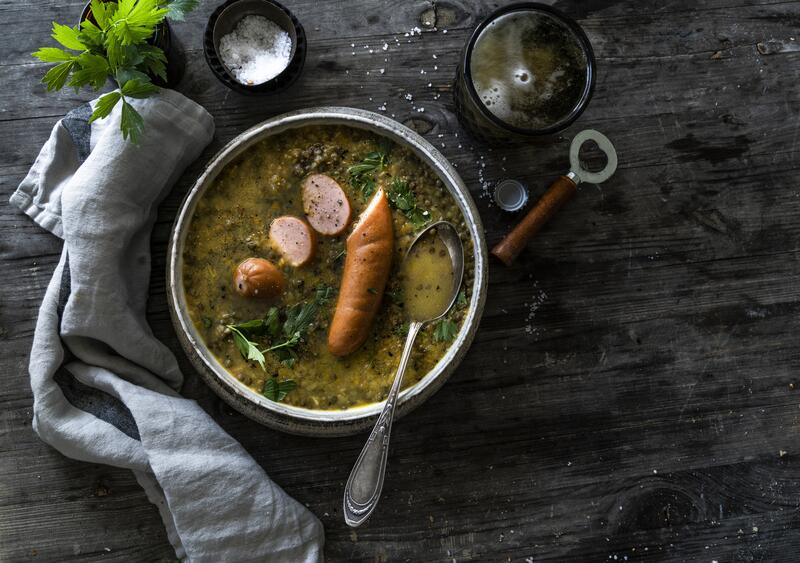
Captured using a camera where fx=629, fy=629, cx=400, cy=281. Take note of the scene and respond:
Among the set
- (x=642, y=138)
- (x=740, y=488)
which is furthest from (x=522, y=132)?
(x=740, y=488)

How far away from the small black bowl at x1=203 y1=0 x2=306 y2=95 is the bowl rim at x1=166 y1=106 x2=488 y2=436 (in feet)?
0.29

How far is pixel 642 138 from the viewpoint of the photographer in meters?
1.78

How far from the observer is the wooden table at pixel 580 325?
1.68 m

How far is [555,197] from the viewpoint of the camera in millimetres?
1656

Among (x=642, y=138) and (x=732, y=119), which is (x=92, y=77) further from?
(x=732, y=119)

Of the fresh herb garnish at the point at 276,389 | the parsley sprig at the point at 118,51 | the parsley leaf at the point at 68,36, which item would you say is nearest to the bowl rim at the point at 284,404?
the fresh herb garnish at the point at 276,389

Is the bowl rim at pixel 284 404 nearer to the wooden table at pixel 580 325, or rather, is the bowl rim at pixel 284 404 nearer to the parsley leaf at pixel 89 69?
the wooden table at pixel 580 325

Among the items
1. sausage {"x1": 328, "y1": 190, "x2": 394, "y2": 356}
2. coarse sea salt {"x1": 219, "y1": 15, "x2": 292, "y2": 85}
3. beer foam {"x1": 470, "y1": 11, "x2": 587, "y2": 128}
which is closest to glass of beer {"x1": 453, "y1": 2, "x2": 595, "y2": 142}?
beer foam {"x1": 470, "y1": 11, "x2": 587, "y2": 128}

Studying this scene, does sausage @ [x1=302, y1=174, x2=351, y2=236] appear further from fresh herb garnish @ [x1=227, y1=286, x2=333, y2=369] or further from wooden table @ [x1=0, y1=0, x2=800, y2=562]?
wooden table @ [x1=0, y1=0, x2=800, y2=562]

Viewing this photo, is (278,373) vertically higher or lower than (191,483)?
higher

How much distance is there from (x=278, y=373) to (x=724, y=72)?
1507 mm

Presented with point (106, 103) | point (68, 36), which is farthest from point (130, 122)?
point (68, 36)

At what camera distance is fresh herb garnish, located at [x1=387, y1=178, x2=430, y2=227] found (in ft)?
5.23

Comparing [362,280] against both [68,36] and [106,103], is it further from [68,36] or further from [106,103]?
[68,36]
